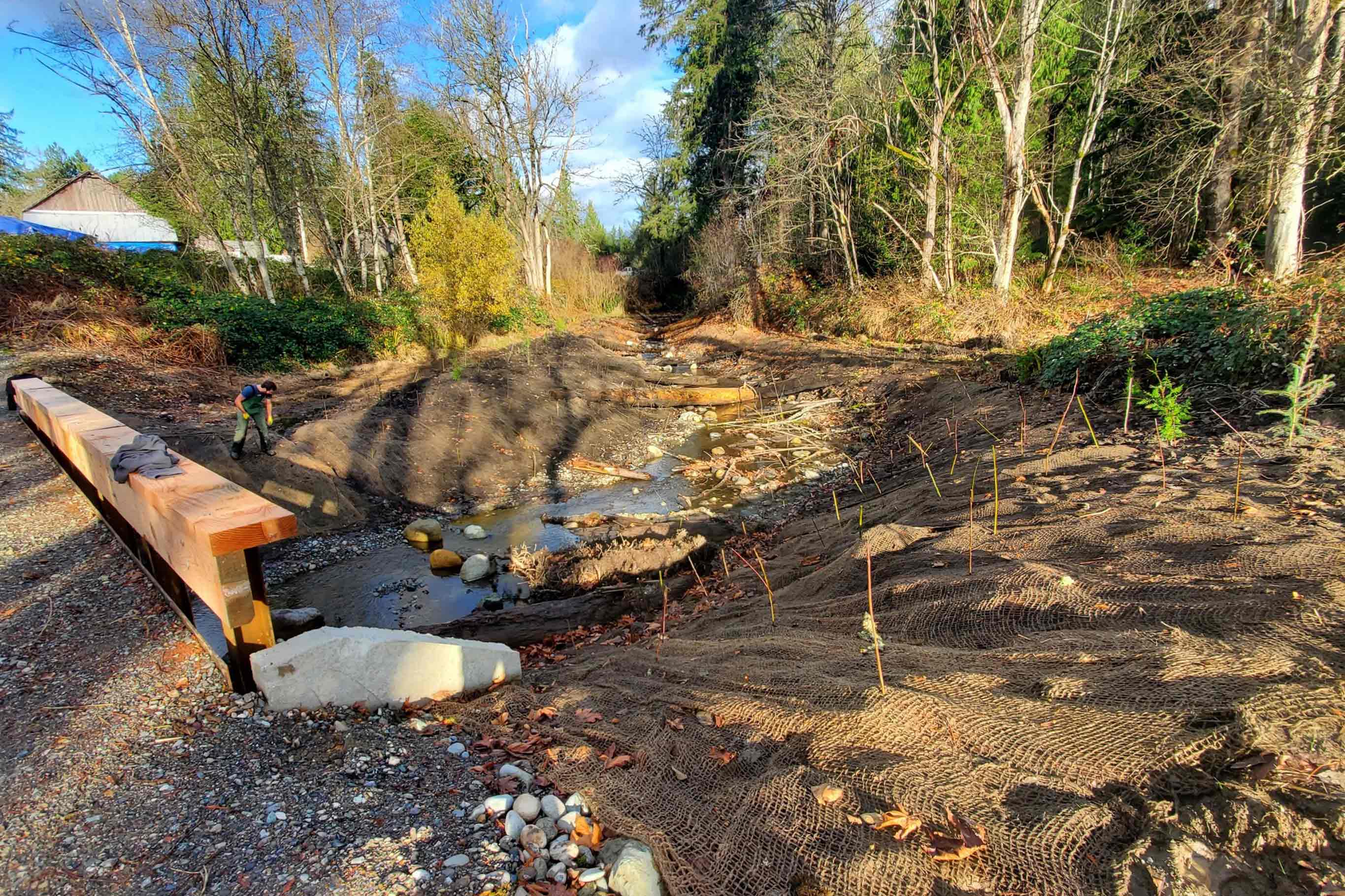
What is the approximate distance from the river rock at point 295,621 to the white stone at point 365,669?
2504 mm

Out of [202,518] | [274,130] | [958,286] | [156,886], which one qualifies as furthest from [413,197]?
[156,886]

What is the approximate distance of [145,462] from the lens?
363cm

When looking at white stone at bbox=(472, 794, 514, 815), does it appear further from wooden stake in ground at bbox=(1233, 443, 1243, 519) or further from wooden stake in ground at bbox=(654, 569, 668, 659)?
wooden stake in ground at bbox=(1233, 443, 1243, 519)

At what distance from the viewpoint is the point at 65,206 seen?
3859 cm

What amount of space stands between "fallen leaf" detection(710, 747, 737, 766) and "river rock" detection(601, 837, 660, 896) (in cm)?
50

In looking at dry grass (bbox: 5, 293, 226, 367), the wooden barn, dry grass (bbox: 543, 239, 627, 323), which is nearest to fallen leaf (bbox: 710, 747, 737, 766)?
dry grass (bbox: 5, 293, 226, 367)

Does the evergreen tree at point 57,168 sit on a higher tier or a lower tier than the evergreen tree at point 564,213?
higher

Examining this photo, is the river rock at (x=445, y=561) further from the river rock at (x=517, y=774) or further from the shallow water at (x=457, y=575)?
the river rock at (x=517, y=774)

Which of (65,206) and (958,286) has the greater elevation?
(65,206)

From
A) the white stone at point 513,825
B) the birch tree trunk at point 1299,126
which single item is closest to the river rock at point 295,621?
the white stone at point 513,825

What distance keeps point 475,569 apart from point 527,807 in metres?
4.64

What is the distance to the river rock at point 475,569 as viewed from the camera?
6398 millimetres

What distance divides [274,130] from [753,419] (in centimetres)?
1469

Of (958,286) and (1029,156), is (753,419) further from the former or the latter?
(1029,156)
